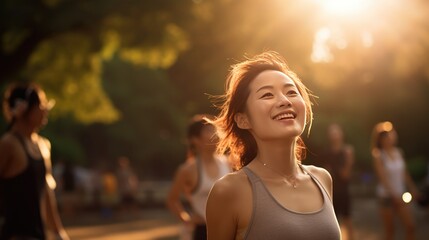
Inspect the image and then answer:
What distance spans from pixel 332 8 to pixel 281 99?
24.2 m

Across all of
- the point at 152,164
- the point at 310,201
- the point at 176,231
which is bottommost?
the point at 152,164

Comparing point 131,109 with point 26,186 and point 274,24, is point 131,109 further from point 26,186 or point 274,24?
point 26,186

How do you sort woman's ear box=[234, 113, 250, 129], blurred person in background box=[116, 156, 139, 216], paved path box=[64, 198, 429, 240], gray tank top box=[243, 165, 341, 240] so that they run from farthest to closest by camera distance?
1. blurred person in background box=[116, 156, 139, 216]
2. paved path box=[64, 198, 429, 240]
3. woman's ear box=[234, 113, 250, 129]
4. gray tank top box=[243, 165, 341, 240]

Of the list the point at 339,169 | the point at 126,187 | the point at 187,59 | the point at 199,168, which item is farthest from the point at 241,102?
the point at 187,59

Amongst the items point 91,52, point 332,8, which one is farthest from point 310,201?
point 332,8

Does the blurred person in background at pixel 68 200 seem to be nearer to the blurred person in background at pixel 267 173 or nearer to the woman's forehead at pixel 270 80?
the blurred person in background at pixel 267 173

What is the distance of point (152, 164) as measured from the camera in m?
65.4

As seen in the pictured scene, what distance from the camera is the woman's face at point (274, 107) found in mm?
3635

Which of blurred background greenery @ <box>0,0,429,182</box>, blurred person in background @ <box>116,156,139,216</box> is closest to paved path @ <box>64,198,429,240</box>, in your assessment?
blurred person in background @ <box>116,156,139,216</box>

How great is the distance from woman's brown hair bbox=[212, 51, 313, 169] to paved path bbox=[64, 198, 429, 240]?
13.9 meters

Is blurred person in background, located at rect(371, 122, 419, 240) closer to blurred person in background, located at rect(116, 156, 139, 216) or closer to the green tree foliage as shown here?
the green tree foliage

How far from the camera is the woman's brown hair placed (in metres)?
3.82

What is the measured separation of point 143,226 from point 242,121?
21.6 metres

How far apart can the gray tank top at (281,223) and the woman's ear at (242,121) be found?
33 cm
